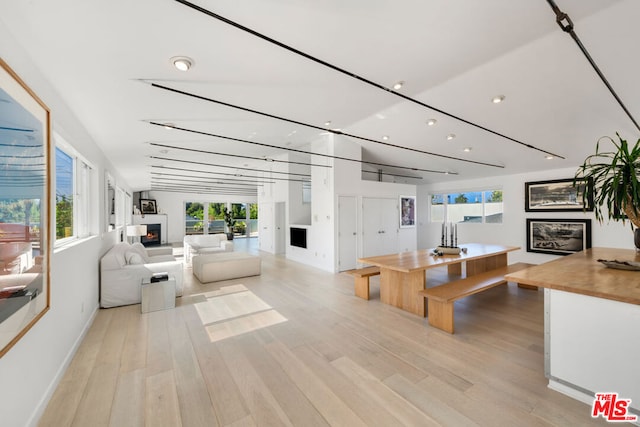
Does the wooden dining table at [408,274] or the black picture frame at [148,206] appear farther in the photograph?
the black picture frame at [148,206]

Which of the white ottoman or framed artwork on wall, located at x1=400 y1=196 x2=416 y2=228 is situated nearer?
the white ottoman

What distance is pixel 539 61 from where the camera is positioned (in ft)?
11.2

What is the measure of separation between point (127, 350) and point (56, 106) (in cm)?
265

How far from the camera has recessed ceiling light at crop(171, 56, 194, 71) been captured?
8.05 ft

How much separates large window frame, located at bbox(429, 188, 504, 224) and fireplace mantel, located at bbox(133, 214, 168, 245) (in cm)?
1250

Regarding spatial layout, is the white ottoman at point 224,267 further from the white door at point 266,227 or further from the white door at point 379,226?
the white door at point 266,227

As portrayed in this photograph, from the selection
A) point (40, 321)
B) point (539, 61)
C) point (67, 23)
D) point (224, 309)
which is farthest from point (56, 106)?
point (539, 61)

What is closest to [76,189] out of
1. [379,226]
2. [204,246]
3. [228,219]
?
[204,246]

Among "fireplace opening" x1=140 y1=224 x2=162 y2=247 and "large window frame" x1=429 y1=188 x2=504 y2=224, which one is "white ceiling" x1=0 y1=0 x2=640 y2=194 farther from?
"fireplace opening" x1=140 y1=224 x2=162 y2=247

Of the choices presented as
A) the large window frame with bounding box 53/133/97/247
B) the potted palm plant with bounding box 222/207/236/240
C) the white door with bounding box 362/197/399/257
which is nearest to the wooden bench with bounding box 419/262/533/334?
the white door with bounding box 362/197/399/257

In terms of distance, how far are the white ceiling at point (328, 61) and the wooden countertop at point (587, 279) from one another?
2349 millimetres

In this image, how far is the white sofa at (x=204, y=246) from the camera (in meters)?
7.86

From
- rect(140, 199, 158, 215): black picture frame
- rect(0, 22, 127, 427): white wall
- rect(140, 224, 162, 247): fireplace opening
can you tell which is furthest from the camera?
rect(140, 199, 158, 215): black picture frame

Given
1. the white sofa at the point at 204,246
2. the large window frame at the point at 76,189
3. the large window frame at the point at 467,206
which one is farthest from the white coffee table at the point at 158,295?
the large window frame at the point at 467,206
